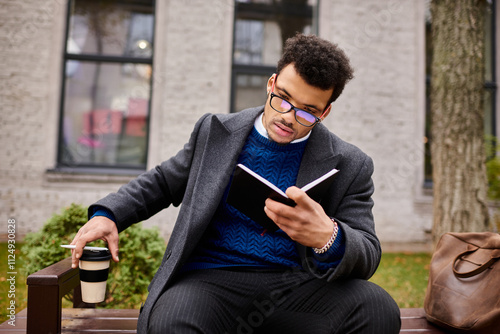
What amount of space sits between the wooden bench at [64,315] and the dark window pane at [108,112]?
4.76m

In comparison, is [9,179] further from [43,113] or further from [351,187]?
[351,187]

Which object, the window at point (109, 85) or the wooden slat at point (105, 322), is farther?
the window at point (109, 85)

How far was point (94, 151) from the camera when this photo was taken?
705cm

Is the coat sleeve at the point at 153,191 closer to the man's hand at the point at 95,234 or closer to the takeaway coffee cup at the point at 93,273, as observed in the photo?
the man's hand at the point at 95,234

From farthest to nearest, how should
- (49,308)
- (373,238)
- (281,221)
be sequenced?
(373,238) < (49,308) < (281,221)

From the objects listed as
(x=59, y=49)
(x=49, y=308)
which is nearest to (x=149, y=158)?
(x=59, y=49)

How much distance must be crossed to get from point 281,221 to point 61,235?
2.28 m

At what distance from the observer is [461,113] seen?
384 cm

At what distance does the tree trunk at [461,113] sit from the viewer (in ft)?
12.4

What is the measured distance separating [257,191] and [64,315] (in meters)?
1.47

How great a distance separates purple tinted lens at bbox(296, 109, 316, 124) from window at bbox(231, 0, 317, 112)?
5.33 meters

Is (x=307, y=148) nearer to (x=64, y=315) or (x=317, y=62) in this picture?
(x=317, y=62)

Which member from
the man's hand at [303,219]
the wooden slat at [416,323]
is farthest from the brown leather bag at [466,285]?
the man's hand at [303,219]

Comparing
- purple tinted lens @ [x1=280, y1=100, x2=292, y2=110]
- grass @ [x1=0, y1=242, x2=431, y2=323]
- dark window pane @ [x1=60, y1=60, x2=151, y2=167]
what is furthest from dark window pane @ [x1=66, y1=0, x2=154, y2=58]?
purple tinted lens @ [x1=280, y1=100, x2=292, y2=110]
